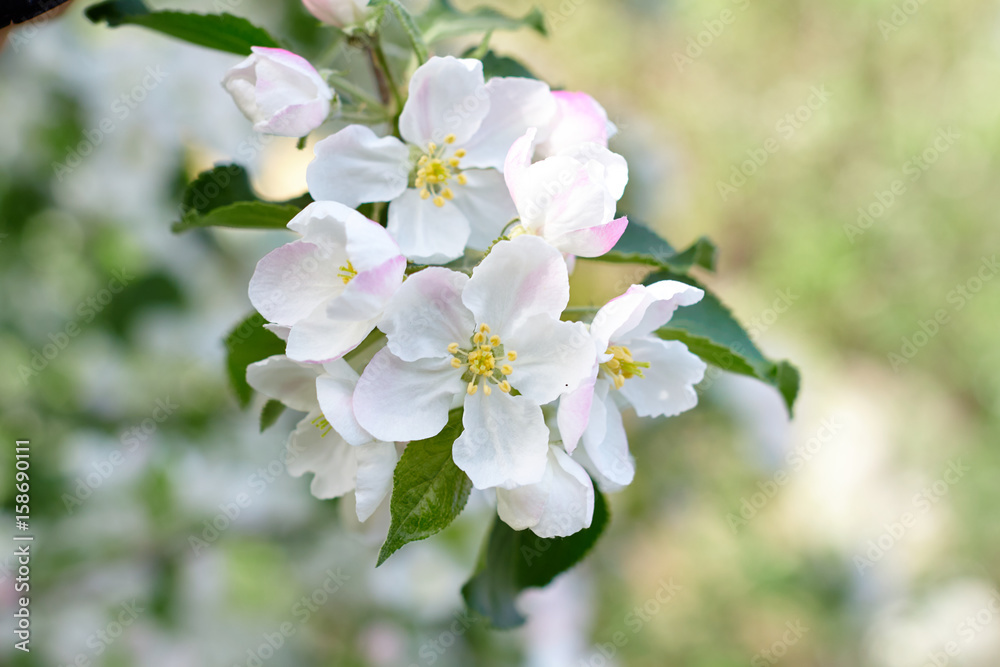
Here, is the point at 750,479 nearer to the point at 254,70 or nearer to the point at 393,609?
the point at 393,609

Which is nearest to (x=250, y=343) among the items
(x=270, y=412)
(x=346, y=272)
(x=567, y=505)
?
(x=270, y=412)

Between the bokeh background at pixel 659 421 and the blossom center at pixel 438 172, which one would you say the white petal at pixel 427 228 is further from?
the bokeh background at pixel 659 421

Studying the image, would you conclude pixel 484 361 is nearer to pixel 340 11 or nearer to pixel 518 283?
pixel 518 283

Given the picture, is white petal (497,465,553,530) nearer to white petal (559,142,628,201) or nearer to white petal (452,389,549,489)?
white petal (452,389,549,489)

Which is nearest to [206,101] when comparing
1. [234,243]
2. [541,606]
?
[234,243]

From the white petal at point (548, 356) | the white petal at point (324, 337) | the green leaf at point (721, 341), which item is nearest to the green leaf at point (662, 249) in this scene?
the green leaf at point (721, 341)

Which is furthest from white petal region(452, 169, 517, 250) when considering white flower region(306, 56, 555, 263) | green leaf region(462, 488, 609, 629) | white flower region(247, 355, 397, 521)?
green leaf region(462, 488, 609, 629)
